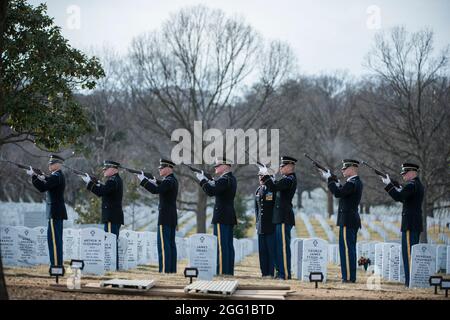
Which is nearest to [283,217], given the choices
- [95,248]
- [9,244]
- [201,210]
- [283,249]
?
[283,249]

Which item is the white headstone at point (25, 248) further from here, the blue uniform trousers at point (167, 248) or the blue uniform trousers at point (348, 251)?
the blue uniform trousers at point (348, 251)

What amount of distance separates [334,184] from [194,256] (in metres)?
2.71

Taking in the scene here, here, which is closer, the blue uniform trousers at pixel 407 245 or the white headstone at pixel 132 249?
the blue uniform trousers at pixel 407 245

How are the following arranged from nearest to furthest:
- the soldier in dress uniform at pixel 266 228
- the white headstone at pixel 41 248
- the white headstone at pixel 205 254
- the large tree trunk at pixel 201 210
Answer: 1. the white headstone at pixel 205 254
2. the soldier in dress uniform at pixel 266 228
3. the white headstone at pixel 41 248
4. the large tree trunk at pixel 201 210

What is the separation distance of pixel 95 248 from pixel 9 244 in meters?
2.16

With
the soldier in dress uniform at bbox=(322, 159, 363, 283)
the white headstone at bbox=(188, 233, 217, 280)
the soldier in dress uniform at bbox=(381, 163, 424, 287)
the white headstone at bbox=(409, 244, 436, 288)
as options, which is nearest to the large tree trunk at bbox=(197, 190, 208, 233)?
the soldier in dress uniform at bbox=(322, 159, 363, 283)

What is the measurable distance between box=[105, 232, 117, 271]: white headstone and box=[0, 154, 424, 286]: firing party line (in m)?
0.78

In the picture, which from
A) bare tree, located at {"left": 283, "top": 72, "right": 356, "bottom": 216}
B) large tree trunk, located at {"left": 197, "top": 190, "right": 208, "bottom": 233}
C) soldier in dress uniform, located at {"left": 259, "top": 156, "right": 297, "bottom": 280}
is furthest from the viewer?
bare tree, located at {"left": 283, "top": 72, "right": 356, "bottom": 216}

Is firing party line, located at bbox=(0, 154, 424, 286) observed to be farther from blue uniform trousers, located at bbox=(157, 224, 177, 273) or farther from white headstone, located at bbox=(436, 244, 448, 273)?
white headstone, located at bbox=(436, 244, 448, 273)

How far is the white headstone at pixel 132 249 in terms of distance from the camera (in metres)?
14.1

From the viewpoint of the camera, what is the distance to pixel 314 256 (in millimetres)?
11867

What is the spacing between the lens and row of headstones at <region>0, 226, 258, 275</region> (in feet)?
38.2

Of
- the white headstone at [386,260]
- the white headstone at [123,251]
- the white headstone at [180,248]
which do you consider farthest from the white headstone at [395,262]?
the white headstone at [180,248]
